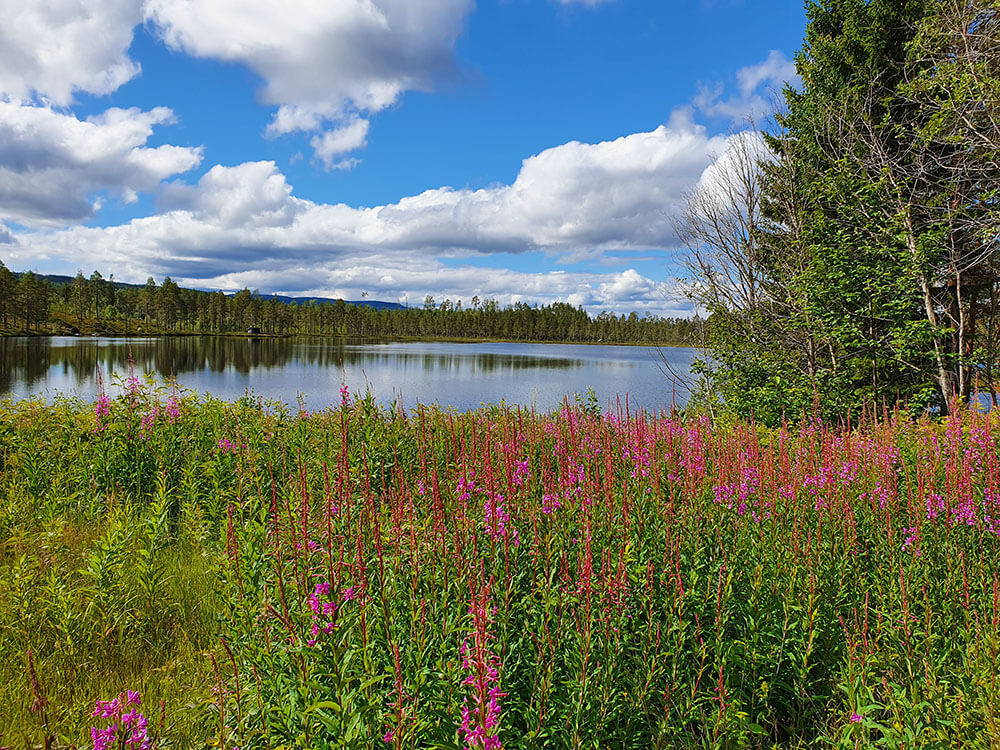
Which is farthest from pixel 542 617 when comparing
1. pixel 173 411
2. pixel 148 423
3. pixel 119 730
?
pixel 173 411

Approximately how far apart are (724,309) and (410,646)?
47.6 feet

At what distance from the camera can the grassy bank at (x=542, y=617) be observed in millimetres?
2109

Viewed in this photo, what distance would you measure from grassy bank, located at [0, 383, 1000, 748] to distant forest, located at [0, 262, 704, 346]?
98202 mm

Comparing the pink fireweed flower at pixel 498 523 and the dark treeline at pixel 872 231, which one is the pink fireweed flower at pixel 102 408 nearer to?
the pink fireweed flower at pixel 498 523

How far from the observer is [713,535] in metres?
3.42

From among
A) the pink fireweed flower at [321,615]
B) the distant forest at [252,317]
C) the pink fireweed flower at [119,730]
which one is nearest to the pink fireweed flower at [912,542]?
the pink fireweed flower at [321,615]

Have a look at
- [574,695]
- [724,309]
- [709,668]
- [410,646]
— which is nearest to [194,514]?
[410,646]

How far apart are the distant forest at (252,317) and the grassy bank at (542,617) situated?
9820 centimetres

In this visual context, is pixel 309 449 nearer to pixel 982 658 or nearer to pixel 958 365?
pixel 982 658

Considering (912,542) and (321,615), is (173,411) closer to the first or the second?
(321,615)

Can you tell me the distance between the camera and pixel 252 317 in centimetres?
13262

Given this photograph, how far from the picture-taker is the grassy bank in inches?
83.0

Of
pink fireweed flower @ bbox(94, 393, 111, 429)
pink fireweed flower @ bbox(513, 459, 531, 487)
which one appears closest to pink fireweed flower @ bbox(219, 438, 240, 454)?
pink fireweed flower @ bbox(94, 393, 111, 429)

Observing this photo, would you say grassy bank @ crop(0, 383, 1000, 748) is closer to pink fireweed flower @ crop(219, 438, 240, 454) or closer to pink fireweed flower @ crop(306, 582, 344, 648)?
pink fireweed flower @ crop(306, 582, 344, 648)
